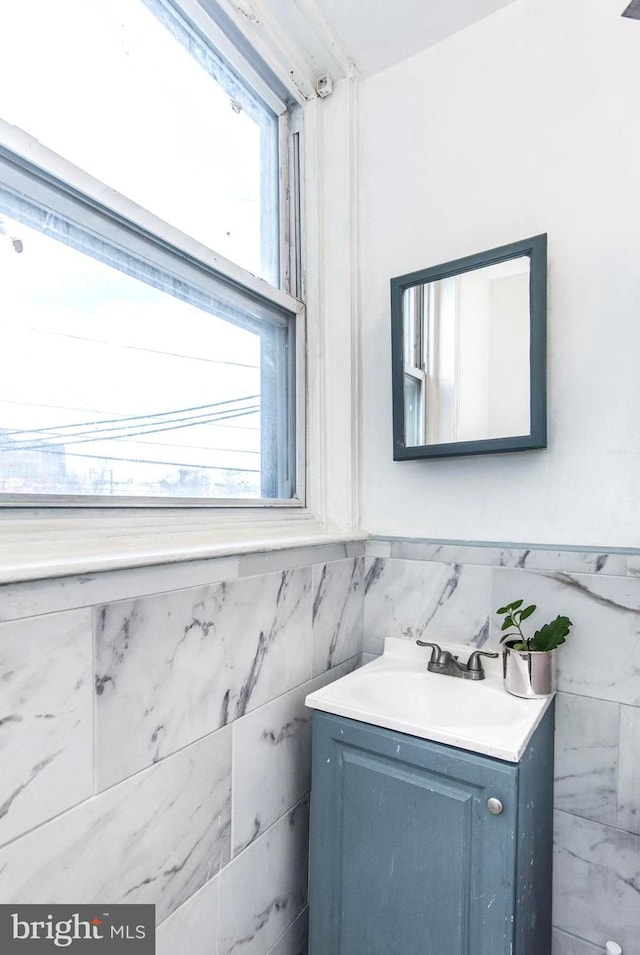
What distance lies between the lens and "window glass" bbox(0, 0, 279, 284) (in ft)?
2.80

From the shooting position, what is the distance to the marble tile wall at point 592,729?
109 centimetres

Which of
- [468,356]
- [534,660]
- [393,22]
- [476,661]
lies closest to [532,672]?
[534,660]

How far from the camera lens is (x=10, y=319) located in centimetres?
80

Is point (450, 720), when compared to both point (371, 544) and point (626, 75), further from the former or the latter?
point (626, 75)

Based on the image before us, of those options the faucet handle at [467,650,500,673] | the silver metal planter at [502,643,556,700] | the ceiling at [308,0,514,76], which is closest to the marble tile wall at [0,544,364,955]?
the faucet handle at [467,650,500,673]

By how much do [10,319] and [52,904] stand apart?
0.87 meters

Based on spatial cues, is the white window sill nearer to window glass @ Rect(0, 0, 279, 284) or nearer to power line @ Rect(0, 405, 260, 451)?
power line @ Rect(0, 405, 260, 451)

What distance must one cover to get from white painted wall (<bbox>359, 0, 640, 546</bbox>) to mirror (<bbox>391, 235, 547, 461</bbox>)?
0.23 ft

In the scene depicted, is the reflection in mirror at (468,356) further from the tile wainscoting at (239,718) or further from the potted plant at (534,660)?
the potted plant at (534,660)

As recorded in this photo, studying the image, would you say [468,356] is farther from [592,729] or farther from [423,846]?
[423,846]

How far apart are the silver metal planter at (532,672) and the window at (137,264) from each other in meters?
0.70

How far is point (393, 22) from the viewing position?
1.34 meters

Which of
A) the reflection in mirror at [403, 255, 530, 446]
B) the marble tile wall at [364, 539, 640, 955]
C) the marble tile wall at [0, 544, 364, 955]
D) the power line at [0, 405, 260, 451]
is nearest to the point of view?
the marble tile wall at [0, 544, 364, 955]

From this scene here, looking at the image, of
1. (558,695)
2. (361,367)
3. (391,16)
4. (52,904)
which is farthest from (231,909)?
(391,16)
